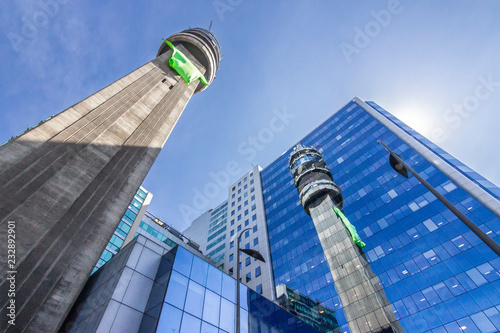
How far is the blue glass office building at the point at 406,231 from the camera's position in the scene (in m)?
32.1

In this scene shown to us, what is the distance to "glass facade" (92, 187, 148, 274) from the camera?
3844 centimetres

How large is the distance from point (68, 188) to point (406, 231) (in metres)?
47.0

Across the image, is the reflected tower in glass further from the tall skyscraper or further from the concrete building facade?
the tall skyscraper

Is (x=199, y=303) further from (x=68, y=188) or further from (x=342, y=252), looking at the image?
(x=342, y=252)

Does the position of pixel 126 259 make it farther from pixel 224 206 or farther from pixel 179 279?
pixel 224 206

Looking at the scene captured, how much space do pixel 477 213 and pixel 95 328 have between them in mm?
47287

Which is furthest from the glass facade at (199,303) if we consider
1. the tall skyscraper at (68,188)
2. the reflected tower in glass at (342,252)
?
the reflected tower in glass at (342,252)

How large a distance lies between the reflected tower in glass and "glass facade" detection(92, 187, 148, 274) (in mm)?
34465

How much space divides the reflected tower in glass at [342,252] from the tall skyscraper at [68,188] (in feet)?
114

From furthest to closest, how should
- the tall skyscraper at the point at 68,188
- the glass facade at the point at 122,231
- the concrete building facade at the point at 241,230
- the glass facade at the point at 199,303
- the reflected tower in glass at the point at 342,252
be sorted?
the concrete building facade at the point at 241,230 < the glass facade at the point at 122,231 < the reflected tower in glass at the point at 342,252 < the glass facade at the point at 199,303 < the tall skyscraper at the point at 68,188

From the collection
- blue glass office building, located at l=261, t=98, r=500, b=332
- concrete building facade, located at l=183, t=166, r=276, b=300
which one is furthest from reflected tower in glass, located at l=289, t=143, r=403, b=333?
concrete building facade, located at l=183, t=166, r=276, b=300

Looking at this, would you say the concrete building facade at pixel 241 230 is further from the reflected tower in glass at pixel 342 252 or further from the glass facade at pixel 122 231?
the glass facade at pixel 122 231

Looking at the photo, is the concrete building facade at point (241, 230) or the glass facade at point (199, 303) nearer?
the glass facade at point (199, 303)

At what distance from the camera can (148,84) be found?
36.3 metres
